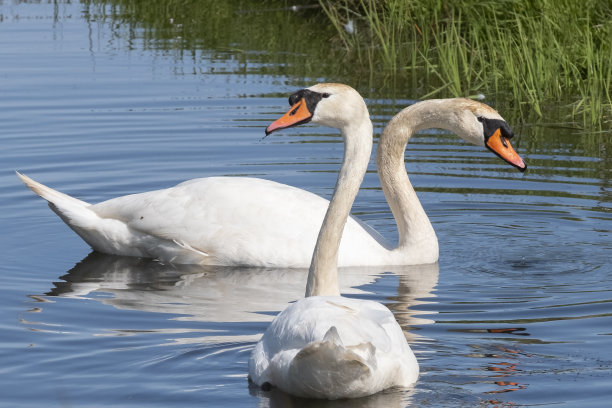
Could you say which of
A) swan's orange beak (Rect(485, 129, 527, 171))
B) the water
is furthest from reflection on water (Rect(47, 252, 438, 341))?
swan's orange beak (Rect(485, 129, 527, 171))

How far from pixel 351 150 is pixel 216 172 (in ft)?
12.5

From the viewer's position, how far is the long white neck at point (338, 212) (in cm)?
615

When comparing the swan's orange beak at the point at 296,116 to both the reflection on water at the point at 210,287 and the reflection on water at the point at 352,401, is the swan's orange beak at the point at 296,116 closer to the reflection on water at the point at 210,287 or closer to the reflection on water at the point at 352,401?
the reflection on water at the point at 210,287

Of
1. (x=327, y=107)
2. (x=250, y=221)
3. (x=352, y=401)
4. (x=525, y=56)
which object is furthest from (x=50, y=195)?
(x=525, y=56)

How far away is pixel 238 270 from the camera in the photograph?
8047mm

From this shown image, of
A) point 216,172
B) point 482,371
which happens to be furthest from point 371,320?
point 216,172

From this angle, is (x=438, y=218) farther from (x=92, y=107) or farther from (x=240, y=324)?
(x=92, y=107)

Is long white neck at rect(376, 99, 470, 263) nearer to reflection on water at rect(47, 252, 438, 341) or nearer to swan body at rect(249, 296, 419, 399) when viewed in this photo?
reflection on water at rect(47, 252, 438, 341)

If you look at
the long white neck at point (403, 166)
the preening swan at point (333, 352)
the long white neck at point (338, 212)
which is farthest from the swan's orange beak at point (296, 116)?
the long white neck at point (403, 166)

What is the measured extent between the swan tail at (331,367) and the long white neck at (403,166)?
310cm

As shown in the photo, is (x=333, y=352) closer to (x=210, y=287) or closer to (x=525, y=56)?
(x=210, y=287)

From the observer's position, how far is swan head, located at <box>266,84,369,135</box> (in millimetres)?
6516

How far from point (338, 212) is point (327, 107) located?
1.95 feet

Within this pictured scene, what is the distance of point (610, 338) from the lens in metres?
6.35
